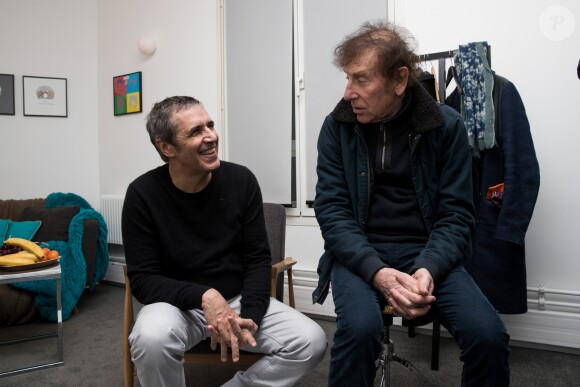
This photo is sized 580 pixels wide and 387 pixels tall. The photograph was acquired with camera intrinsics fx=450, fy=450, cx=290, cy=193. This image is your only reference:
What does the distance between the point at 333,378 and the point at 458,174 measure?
31.5 inches

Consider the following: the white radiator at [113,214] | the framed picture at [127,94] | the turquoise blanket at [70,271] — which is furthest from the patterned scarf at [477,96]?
the white radiator at [113,214]

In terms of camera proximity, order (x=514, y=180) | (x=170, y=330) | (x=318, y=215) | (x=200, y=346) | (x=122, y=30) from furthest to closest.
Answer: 1. (x=122, y=30)
2. (x=514, y=180)
3. (x=318, y=215)
4. (x=200, y=346)
5. (x=170, y=330)

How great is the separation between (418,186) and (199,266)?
823 millimetres

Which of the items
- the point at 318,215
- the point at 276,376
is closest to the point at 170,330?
the point at 276,376

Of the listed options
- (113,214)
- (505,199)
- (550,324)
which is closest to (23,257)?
(113,214)

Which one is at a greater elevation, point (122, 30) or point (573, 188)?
point (122, 30)

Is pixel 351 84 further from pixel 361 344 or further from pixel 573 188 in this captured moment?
pixel 573 188

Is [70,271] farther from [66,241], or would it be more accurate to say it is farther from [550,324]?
[550,324]

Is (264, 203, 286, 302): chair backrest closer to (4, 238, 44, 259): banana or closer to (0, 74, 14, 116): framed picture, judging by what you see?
(4, 238, 44, 259): banana

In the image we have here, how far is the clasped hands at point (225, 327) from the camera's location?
1393 mm

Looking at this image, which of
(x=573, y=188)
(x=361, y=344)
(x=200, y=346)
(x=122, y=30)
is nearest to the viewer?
(x=361, y=344)

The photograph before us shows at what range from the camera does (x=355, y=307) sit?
4.40 feet

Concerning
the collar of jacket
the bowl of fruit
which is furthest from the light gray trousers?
the bowl of fruit

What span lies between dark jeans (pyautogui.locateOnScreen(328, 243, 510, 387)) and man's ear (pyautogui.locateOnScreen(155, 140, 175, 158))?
793mm
